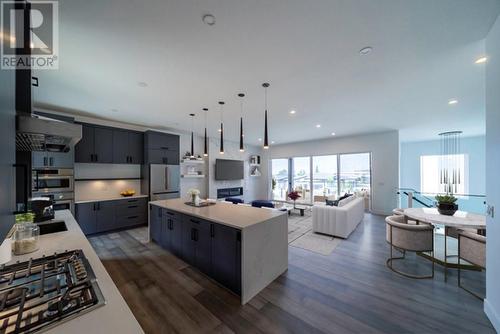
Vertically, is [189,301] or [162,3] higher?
[162,3]

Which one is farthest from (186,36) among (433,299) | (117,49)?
(433,299)

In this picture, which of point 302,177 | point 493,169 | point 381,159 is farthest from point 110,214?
point 381,159

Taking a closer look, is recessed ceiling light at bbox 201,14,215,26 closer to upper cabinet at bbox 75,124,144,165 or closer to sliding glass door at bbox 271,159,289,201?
upper cabinet at bbox 75,124,144,165

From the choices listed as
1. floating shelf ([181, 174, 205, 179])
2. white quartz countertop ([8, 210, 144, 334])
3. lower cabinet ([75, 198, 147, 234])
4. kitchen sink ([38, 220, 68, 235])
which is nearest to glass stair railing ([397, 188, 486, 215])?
floating shelf ([181, 174, 205, 179])

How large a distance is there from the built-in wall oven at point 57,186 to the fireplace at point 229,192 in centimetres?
456

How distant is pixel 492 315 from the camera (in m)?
1.85

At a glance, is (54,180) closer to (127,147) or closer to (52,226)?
(127,147)

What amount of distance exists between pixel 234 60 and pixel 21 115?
6.56ft

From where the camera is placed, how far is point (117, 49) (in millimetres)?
2127

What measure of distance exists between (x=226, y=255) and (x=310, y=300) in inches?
44.7

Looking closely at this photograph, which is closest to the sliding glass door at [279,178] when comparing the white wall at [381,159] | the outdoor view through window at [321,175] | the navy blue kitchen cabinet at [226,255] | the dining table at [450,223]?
the outdoor view through window at [321,175]

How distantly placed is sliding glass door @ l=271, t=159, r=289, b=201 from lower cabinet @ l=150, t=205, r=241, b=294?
6.72m

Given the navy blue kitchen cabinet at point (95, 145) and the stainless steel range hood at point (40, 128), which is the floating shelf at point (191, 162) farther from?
the stainless steel range hood at point (40, 128)

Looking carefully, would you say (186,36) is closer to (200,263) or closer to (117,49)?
(117,49)
